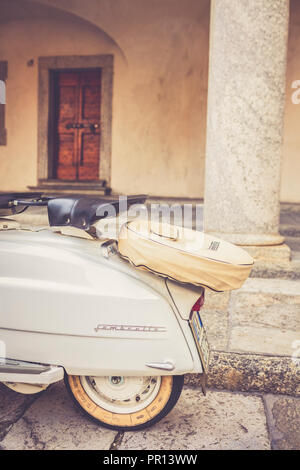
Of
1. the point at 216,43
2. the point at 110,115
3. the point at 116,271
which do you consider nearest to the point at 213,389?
the point at 116,271

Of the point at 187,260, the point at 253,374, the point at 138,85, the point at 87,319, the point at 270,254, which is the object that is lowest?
the point at 253,374

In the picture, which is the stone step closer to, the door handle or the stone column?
the stone column

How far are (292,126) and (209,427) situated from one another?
6466 mm

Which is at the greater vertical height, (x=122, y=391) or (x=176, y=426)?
(x=122, y=391)

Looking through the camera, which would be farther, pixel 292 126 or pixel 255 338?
pixel 292 126

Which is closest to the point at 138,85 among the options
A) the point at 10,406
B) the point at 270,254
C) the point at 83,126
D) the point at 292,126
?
the point at 83,126

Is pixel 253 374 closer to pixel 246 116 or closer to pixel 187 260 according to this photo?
pixel 187 260

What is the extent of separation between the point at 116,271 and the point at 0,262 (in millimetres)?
483

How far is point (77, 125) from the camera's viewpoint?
28.8 ft

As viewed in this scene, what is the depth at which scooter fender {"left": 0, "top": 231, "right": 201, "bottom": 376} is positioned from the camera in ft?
5.95

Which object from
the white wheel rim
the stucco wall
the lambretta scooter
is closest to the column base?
the lambretta scooter

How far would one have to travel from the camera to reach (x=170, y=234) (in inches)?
73.6

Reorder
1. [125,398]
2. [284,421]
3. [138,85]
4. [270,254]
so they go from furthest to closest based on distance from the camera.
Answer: [138,85] → [270,254] → [284,421] → [125,398]
